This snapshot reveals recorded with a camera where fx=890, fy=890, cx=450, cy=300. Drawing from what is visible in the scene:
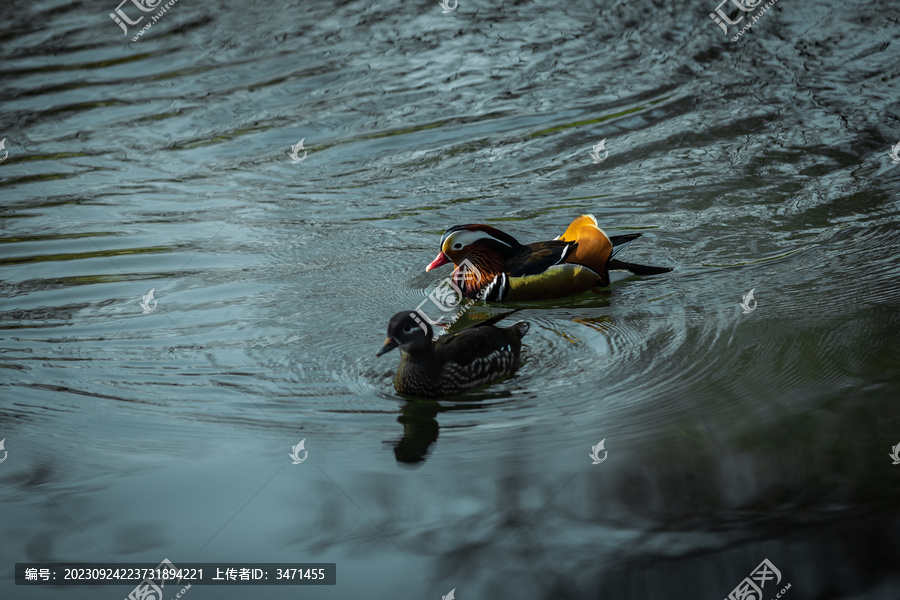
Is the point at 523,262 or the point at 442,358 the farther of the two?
the point at 523,262

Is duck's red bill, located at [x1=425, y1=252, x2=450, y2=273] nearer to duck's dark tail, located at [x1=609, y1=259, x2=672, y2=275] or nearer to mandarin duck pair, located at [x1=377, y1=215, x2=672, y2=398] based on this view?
mandarin duck pair, located at [x1=377, y1=215, x2=672, y2=398]

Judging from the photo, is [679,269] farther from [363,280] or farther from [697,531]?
[697,531]

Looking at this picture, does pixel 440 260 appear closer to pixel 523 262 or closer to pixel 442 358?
pixel 523 262

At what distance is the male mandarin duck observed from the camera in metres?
5.84

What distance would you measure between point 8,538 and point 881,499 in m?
4.82

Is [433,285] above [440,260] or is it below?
below

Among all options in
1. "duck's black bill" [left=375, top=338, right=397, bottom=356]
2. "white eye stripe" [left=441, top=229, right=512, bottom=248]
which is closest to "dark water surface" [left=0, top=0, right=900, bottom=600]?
"duck's black bill" [left=375, top=338, right=397, bottom=356]

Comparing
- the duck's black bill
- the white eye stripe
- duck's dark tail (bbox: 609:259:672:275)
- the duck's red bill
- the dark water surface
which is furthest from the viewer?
duck's dark tail (bbox: 609:259:672:275)

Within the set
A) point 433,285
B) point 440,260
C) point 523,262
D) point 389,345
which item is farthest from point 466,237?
point 389,345

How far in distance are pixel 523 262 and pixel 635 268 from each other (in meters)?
1.12

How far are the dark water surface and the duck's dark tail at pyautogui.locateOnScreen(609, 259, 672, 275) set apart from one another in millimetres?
82

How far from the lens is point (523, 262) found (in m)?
7.61

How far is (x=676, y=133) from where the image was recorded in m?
11.2

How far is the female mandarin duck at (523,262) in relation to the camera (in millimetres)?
7598
